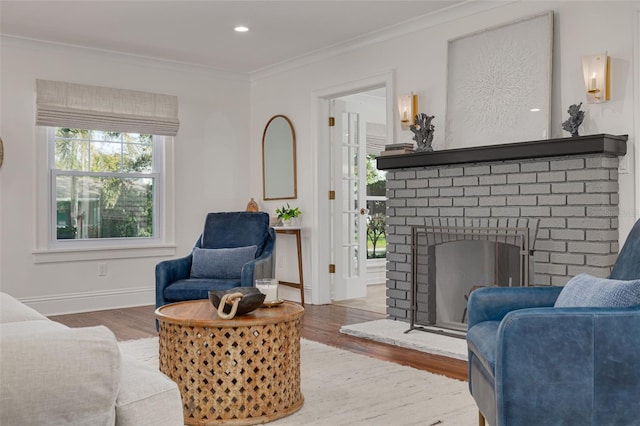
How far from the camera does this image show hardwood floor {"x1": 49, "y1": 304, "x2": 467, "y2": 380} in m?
3.54

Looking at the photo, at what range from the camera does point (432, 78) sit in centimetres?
468

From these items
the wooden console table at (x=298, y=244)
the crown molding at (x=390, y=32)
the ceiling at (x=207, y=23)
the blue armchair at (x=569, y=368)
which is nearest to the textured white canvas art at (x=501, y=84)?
the crown molding at (x=390, y=32)

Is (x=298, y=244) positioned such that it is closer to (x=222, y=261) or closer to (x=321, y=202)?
(x=321, y=202)

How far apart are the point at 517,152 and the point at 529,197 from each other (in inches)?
12.2

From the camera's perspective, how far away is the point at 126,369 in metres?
1.28

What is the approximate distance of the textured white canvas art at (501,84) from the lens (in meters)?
3.91

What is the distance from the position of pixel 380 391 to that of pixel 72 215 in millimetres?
3854

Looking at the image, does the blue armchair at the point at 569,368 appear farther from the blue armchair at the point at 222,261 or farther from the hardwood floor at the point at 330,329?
the blue armchair at the point at 222,261

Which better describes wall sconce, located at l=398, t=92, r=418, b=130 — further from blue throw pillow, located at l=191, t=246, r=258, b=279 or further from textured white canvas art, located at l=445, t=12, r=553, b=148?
blue throw pillow, located at l=191, t=246, r=258, b=279

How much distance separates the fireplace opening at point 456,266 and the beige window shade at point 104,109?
302cm

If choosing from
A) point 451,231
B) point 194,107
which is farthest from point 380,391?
point 194,107

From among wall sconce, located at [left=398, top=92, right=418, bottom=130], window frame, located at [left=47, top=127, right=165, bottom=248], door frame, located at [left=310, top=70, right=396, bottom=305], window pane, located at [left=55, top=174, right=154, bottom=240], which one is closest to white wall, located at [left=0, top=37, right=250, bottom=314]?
window frame, located at [left=47, top=127, right=165, bottom=248]

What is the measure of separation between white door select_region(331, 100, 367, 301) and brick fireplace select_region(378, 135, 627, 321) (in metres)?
1.35


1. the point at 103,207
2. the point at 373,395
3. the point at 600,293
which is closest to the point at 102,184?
the point at 103,207
